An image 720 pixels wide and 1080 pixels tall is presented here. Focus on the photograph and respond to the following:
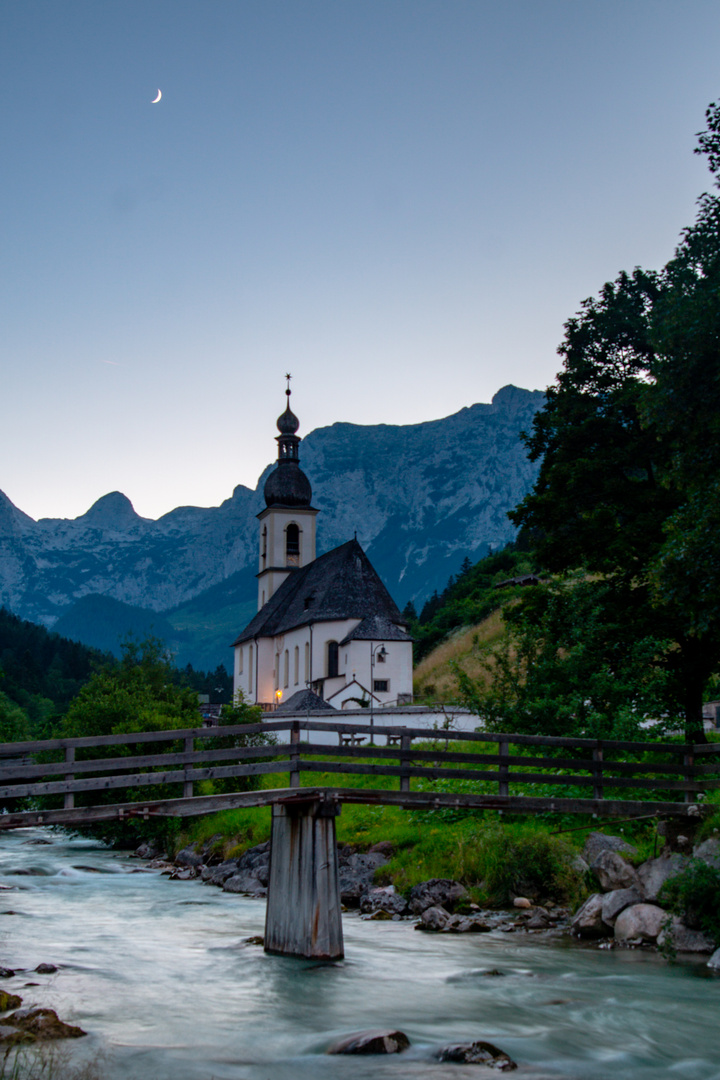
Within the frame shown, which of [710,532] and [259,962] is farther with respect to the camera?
[710,532]

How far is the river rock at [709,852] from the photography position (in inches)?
633

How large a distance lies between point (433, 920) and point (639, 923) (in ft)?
12.1

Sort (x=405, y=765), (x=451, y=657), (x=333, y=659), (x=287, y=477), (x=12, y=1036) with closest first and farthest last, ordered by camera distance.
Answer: (x=12, y=1036)
(x=405, y=765)
(x=333, y=659)
(x=451, y=657)
(x=287, y=477)

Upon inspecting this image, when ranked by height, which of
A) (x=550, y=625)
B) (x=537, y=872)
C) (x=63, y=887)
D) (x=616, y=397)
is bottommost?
(x=63, y=887)

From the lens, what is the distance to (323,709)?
61.8 meters

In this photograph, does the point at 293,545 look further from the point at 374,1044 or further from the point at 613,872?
the point at 374,1044

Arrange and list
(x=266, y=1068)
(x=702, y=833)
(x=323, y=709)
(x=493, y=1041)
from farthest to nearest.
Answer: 1. (x=323, y=709)
2. (x=702, y=833)
3. (x=493, y=1041)
4. (x=266, y=1068)

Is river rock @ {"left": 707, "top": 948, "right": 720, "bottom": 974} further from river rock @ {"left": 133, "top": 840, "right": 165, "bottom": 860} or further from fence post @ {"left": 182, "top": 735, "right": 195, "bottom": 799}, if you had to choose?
river rock @ {"left": 133, "top": 840, "right": 165, "bottom": 860}

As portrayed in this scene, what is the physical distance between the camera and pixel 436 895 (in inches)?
800

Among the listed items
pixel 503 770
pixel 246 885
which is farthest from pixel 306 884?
pixel 246 885

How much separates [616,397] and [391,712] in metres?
26.5

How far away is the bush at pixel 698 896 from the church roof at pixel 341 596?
55.0 m

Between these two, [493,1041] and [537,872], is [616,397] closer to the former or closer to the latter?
[537,872]

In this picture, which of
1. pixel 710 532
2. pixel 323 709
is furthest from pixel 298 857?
pixel 323 709
